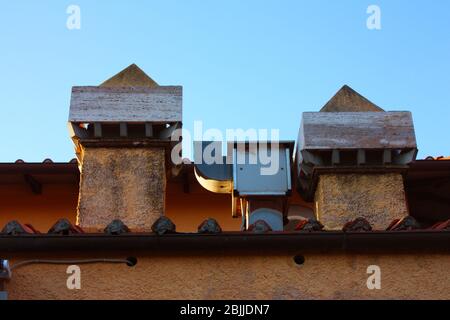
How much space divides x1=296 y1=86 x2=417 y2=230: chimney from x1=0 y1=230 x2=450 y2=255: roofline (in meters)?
1.37

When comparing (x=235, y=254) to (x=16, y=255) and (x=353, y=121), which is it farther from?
(x=353, y=121)

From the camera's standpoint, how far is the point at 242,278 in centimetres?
709

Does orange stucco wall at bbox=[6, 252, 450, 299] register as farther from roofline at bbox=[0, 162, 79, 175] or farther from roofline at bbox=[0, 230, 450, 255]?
roofline at bbox=[0, 162, 79, 175]

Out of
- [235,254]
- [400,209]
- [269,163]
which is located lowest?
[235,254]

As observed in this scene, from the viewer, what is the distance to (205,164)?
935 cm

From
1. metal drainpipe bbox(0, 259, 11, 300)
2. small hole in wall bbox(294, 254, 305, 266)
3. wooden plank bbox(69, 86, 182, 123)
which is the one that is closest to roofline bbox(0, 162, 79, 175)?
wooden plank bbox(69, 86, 182, 123)

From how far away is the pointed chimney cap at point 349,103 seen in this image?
30.3ft

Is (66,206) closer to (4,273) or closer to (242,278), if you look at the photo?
(4,273)

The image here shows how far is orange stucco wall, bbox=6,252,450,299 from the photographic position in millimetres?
7012

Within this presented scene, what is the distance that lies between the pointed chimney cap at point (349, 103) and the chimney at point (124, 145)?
1.57 meters

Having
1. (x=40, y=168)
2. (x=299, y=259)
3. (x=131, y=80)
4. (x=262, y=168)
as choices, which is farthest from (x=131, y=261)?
(x=40, y=168)
